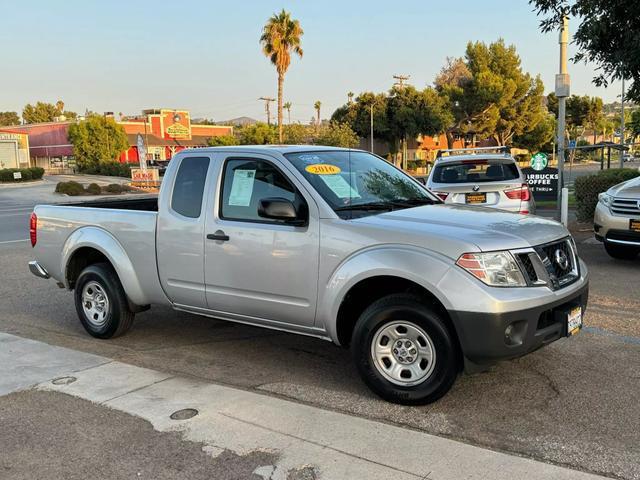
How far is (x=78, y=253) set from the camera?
6.28m

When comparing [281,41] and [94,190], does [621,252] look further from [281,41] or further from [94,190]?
[281,41]

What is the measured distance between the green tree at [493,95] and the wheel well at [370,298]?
53600mm

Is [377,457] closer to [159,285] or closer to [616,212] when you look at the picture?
[159,285]

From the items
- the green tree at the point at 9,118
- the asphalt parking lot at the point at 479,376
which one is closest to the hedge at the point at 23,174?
the asphalt parking lot at the point at 479,376

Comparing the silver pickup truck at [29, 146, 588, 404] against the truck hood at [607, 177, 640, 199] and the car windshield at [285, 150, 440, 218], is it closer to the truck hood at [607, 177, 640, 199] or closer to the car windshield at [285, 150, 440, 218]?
the car windshield at [285, 150, 440, 218]

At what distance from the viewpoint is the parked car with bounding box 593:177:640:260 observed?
8609 millimetres

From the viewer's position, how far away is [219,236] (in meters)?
4.96

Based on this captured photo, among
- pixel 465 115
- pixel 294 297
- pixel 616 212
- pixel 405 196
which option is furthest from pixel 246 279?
pixel 465 115

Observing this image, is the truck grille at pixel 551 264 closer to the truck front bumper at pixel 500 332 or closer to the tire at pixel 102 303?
the truck front bumper at pixel 500 332

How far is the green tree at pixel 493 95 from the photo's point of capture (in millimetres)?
55156

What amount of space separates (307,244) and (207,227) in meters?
1.03

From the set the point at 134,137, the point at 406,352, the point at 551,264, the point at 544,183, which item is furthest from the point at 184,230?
the point at 134,137

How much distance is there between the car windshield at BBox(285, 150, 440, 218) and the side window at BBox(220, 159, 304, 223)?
0.64 feet

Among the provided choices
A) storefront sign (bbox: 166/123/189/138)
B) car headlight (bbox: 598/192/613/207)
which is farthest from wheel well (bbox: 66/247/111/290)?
storefront sign (bbox: 166/123/189/138)
